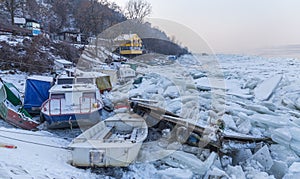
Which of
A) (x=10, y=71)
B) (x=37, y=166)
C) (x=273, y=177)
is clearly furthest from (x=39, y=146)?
(x=10, y=71)

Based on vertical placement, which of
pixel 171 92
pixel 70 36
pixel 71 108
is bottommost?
pixel 71 108

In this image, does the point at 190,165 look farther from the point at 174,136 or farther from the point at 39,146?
the point at 39,146

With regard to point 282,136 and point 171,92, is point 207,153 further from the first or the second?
point 171,92

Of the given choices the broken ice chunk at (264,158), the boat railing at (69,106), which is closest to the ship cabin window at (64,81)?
the boat railing at (69,106)

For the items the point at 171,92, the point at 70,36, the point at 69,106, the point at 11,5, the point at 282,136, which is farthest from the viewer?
the point at 70,36

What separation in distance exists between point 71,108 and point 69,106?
17cm

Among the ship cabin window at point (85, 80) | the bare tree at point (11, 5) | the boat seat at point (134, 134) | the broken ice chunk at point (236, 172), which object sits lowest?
the broken ice chunk at point (236, 172)

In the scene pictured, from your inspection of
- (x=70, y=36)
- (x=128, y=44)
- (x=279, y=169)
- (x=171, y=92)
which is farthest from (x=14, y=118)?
(x=128, y=44)

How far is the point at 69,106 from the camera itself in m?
7.73

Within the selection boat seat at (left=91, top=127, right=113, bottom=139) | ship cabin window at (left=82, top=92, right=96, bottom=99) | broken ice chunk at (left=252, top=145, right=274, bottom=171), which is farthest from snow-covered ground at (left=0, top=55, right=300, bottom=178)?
ship cabin window at (left=82, top=92, right=96, bottom=99)

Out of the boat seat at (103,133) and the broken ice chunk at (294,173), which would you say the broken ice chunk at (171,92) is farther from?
the broken ice chunk at (294,173)

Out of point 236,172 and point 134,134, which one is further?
point 134,134

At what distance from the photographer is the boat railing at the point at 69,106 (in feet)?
24.2

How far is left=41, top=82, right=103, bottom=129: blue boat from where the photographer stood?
7.17m
